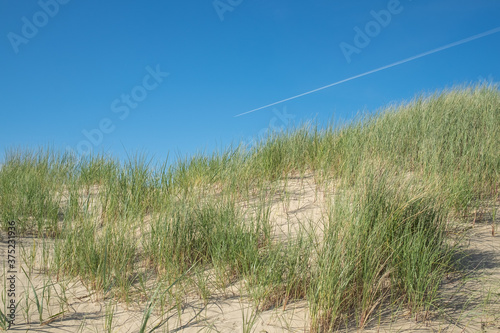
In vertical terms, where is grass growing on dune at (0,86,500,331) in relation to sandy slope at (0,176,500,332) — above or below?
above

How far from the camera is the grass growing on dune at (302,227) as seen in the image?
2561mm

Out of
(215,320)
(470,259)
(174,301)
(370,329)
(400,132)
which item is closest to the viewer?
(370,329)

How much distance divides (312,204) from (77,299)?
107 inches

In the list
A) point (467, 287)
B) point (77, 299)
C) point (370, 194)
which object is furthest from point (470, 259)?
point (77, 299)

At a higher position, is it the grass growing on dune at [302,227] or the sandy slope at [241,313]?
the grass growing on dune at [302,227]

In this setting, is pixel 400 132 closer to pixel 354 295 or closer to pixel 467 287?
pixel 467 287

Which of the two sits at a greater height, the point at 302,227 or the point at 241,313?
the point at 302,227

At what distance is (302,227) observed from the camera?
3.41 m

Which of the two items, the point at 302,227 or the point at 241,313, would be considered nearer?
the point at 241,313

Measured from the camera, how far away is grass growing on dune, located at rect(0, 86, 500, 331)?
101 inches

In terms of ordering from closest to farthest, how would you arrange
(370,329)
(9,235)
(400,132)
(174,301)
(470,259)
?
1. (370,329)
2. (174,301)
3. (470,259)
4. (9,235)
5. (400,132)

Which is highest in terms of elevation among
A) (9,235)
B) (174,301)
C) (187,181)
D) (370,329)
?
(187,181)

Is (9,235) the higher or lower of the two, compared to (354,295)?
higher

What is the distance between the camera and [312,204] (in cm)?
447
